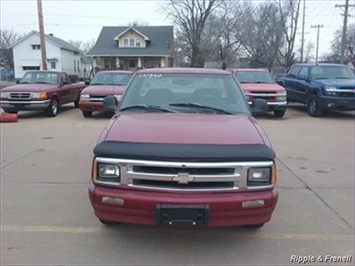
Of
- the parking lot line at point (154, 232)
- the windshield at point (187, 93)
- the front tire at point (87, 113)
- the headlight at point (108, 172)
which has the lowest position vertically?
the front tire at point (87, 113)

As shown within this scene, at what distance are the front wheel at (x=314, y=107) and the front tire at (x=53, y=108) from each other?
A: 377 inches

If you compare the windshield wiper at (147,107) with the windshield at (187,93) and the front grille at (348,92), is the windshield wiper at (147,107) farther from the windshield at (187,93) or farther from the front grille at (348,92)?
the front grille at (348,92)

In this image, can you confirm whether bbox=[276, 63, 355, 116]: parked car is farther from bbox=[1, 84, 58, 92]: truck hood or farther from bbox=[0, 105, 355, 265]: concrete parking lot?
bbox=[1, 84, 58, 92]: truck hood

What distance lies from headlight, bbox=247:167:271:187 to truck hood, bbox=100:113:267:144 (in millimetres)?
280

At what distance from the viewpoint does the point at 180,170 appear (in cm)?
327

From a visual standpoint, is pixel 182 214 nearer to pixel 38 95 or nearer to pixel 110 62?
pixel 38 95

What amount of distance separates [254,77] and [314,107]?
8.15 feet

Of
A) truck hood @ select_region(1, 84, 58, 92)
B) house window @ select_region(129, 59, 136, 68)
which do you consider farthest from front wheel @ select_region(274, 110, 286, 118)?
house window @ select_region(129, 59, 136, 68)

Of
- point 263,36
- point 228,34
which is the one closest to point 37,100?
point 228,34

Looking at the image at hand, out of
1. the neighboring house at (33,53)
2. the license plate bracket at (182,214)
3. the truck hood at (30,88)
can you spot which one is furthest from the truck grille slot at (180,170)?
the neighboring house at (33,53)

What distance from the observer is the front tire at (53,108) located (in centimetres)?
1343

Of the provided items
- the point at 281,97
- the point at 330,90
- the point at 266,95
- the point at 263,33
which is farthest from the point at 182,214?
the point at 263,33

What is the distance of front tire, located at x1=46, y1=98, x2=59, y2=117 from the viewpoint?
13.4 meters

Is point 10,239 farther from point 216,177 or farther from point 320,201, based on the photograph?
point 320,201
